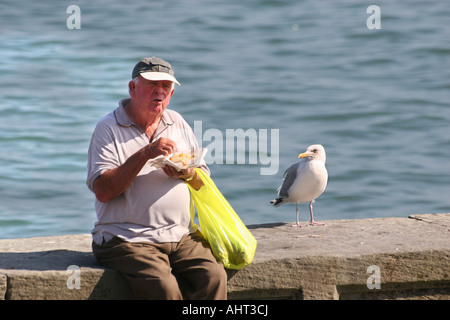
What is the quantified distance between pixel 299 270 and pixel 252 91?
42.7 feet

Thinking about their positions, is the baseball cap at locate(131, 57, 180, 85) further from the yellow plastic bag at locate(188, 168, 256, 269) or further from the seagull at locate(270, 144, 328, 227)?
the seagull at locate(270, 144, 328, 227)

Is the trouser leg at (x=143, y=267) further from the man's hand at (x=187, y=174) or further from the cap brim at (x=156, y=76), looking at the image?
the cap brim at (x=156, y=76)

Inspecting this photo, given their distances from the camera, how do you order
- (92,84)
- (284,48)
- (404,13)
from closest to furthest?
(92,84), (284,48), (404,13)

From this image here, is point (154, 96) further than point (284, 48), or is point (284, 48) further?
point (284, 48)

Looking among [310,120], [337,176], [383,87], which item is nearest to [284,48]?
[383,87]

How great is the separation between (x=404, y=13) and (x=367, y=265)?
19.0m

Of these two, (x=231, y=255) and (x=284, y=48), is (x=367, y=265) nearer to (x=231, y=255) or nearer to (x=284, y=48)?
(x=231, y=255)

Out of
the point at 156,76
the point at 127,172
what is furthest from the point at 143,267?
the point at 156,76

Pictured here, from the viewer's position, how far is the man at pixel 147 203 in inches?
139

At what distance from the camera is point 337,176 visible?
1366cm

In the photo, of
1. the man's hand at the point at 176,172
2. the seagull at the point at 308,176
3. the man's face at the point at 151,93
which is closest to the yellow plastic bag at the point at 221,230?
the man's hand at the point at 176,172

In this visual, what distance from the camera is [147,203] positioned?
12.1ft

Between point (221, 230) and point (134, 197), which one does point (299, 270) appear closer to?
point (221, 230)

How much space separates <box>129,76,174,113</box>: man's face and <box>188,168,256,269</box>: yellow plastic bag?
1.35 feet
